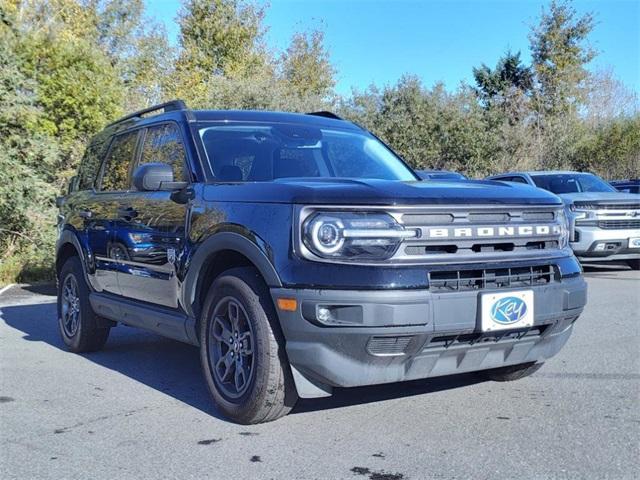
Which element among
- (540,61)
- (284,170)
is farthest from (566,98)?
(284,170)

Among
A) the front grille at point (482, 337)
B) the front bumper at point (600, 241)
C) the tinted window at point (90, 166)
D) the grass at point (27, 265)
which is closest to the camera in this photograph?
the front grille at point (482, 337)

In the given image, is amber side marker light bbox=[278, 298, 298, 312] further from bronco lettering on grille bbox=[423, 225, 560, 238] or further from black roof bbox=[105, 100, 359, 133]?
black roof bbox=[105, 100, 359, 133]

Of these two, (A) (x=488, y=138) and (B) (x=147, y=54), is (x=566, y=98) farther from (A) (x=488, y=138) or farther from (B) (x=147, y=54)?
(B) (x=147, y=54)

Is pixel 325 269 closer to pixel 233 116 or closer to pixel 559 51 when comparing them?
pixel 233 116

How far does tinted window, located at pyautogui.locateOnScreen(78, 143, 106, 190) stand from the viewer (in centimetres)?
645

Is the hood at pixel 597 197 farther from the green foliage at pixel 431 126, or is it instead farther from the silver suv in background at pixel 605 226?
the green foliage at pixel 431 126

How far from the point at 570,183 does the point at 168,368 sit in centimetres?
879

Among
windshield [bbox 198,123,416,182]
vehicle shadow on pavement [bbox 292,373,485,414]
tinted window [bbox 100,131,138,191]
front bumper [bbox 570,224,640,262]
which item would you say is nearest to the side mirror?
windshield [bbox 198,123,416,182]

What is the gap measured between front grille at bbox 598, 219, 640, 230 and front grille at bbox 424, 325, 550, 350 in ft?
24.4

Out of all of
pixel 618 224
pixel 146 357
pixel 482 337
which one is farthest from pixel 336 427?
pixel 618 224

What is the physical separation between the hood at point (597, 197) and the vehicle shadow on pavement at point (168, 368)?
679cm

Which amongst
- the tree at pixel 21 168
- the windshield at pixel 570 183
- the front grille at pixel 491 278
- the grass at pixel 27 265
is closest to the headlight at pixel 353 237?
the front grille at pixel 491 278

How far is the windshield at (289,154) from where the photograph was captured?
15.8 ft

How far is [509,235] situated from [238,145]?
6.72ft
